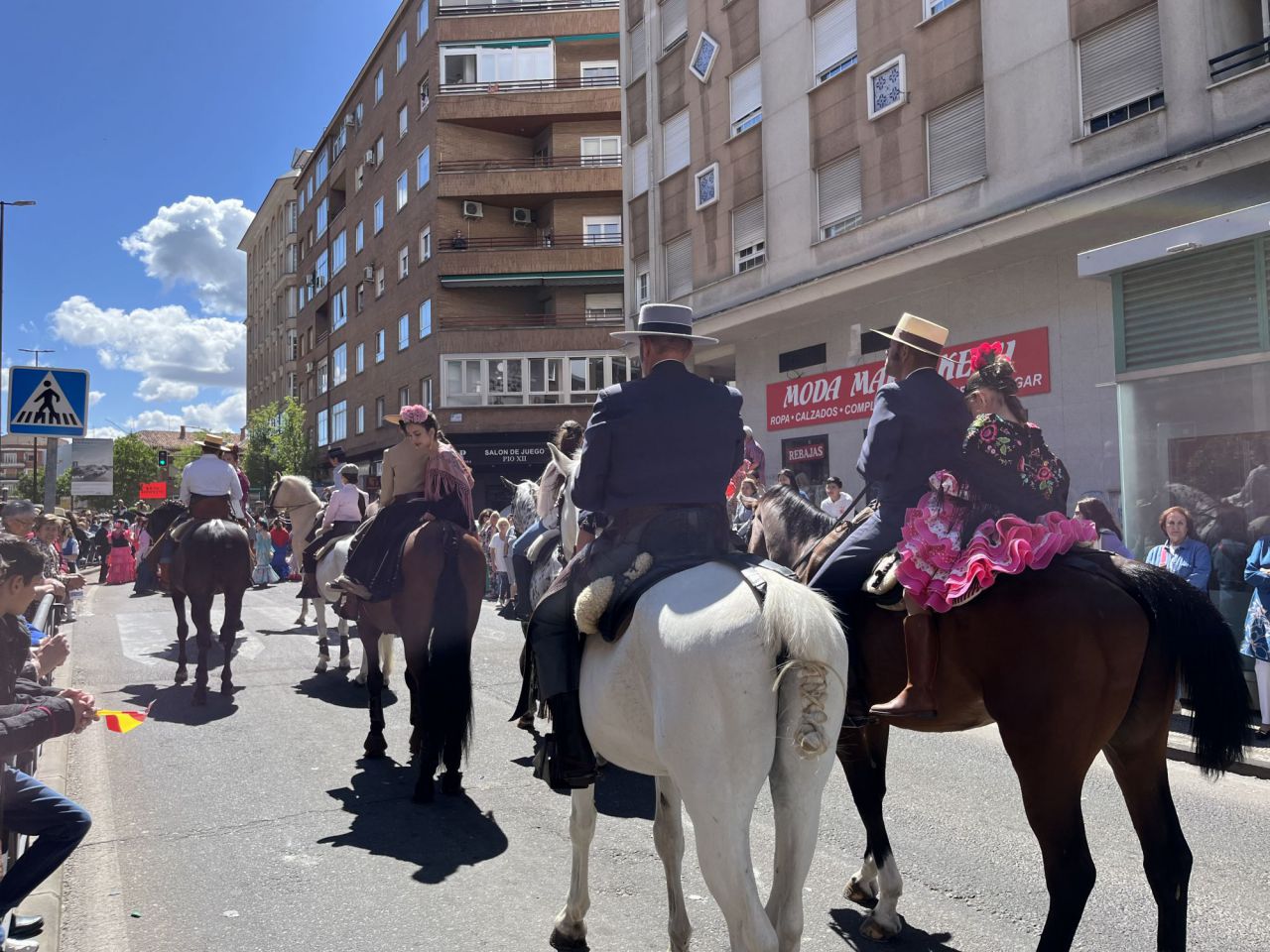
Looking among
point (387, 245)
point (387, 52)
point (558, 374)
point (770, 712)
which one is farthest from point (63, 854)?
point (387, 52)

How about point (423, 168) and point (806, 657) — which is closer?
point (806, 657)

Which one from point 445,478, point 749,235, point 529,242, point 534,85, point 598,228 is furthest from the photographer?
point 529,242

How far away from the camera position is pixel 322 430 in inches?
2133

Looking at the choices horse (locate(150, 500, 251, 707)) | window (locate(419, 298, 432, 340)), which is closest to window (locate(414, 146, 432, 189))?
window (locate(419, 298, 432, 340))

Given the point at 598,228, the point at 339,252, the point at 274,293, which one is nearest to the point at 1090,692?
the point at 598,228

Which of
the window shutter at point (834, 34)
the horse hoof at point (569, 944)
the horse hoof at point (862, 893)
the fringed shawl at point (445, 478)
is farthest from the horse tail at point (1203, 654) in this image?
the window shutter at point (834, 34)

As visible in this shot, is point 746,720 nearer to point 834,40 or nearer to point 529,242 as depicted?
point 834,40

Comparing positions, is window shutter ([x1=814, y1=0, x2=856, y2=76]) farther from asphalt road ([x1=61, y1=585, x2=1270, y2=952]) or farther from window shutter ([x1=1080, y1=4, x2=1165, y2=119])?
asphalt road ([x1=61, y1=585, x2=1270, y2=952])

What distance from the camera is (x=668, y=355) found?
12.7 ft

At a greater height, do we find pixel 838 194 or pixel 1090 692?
pixel 838 194

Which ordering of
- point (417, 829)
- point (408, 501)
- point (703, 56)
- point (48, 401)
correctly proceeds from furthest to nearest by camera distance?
point (703, 56) → point (48, 401) → point (408, 501) → point (417, 829)

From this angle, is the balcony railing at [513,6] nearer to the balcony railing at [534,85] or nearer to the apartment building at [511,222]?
the apartment building at [511,222]

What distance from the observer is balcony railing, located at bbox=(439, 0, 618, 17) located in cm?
3625

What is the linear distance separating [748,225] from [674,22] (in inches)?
246
